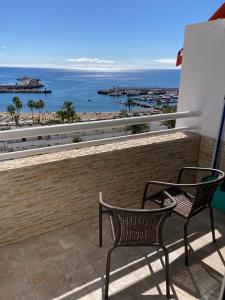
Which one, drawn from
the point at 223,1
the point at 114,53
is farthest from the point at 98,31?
the point at 223,1

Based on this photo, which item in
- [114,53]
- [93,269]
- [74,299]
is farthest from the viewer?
[114,53]

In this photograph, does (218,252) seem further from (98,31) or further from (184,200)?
(98,31)

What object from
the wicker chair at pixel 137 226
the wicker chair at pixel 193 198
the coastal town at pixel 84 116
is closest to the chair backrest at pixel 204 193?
the wicker chair at pixel 193 198

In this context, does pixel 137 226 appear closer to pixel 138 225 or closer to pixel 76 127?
pixel 138 225

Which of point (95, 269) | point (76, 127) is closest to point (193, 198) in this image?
point (95, 269)

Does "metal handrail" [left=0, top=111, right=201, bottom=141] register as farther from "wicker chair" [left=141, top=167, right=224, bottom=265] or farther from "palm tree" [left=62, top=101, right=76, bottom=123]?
"palm tree" [left=62, top=101, right=76, bottom=123]

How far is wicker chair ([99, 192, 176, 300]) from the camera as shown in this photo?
1.79m

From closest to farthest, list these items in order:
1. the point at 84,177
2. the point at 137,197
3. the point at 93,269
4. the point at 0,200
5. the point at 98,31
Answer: the point at 93,269
the point at 0,200
the point at 84,177
the point at 137,197
the point at 98,31

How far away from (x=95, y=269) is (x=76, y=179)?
961 millimetres

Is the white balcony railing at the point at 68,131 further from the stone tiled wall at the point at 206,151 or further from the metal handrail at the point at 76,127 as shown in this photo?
the stone tiled wall at the point at 206,151

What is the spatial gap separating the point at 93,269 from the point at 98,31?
79335 millimetres

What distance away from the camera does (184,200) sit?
2.63m

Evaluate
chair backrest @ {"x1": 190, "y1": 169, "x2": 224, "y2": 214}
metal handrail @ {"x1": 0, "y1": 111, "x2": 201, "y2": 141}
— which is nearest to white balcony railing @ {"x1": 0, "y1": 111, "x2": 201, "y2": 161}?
metal handrail @ {"x1": 0, "y1": 111, "x2": 201, "y2": 141}

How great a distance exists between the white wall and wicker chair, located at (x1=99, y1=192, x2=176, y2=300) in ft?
6.97
